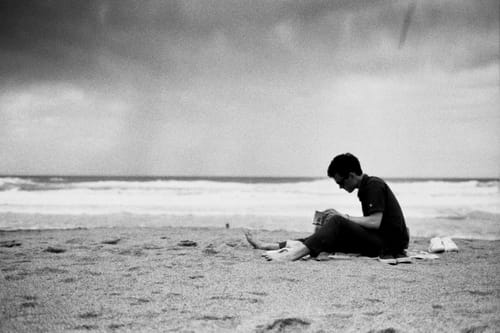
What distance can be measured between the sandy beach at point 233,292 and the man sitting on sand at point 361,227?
16cm

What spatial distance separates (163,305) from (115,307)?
324 millimetres

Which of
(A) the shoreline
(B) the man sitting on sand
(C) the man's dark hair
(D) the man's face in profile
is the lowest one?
(A) the shoreline

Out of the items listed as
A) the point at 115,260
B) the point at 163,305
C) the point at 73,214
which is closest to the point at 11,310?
the point at 163,305

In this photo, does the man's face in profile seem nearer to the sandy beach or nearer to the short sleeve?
the short sleeve

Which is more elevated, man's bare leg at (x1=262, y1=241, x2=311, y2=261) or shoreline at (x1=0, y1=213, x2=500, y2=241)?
man's bare leg at (x1=262, y1=241, x2=311, y2=261)

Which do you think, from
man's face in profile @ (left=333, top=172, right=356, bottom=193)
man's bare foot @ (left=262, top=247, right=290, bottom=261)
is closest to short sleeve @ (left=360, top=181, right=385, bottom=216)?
man's face in profile @ (left=333, top=172, right=356, bottom=193)

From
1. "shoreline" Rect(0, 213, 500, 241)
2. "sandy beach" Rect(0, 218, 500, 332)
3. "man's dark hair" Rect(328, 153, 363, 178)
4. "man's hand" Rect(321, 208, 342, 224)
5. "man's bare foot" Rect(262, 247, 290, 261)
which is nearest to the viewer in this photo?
"sandy beach" Rect(0, 218, 500, 332)

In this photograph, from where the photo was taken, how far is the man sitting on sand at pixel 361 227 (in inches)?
165

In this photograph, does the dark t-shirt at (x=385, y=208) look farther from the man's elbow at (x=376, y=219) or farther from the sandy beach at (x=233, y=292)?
the sandy beach at (x=233, y=292)

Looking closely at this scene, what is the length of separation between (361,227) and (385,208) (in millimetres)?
342

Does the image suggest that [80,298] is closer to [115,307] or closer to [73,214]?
[115,307]

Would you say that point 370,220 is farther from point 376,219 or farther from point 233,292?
point 233,292

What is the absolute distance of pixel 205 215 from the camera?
36.8 ft

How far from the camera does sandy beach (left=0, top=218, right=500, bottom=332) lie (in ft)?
8.29
